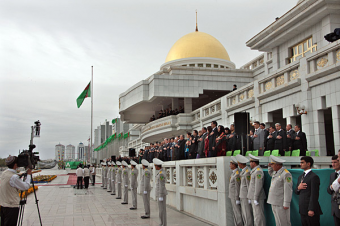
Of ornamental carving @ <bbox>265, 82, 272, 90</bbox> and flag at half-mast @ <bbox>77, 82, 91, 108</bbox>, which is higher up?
flag at half-mast @ <bbox>77, 82, 91, 108</bbox>

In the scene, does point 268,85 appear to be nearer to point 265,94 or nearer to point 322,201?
point 265,94

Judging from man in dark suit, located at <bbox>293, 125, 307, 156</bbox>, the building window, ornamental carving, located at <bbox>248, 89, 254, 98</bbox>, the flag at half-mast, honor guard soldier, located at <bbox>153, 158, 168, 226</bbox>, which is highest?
the flag at half-mast

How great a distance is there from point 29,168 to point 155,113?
34.6m

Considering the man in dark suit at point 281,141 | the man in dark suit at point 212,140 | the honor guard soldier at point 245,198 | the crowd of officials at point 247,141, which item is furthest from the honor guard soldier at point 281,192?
the man in dark suit at point 281,141

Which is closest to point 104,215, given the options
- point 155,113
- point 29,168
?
point 29,168

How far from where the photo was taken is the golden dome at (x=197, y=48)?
1506 inches

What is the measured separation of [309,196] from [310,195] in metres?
A: 0.04

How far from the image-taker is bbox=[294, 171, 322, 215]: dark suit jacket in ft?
18.7

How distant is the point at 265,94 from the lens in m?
16.9

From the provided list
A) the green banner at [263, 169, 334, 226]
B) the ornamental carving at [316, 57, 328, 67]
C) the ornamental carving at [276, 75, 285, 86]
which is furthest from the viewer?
the ornamental carving at [276, 75, 285, 86]

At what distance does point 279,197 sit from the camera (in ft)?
21.1

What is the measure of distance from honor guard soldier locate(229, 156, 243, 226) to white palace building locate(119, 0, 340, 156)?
6540 millimetres

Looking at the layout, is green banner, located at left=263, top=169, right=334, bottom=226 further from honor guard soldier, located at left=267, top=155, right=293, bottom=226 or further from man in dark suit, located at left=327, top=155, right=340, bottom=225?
man in dark suit, located at left=327, top=155, right=340, bottom=225

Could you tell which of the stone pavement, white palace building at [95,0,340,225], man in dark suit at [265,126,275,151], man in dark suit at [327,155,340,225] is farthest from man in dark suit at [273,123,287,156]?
man in dark suit at [327,155,340,225]
